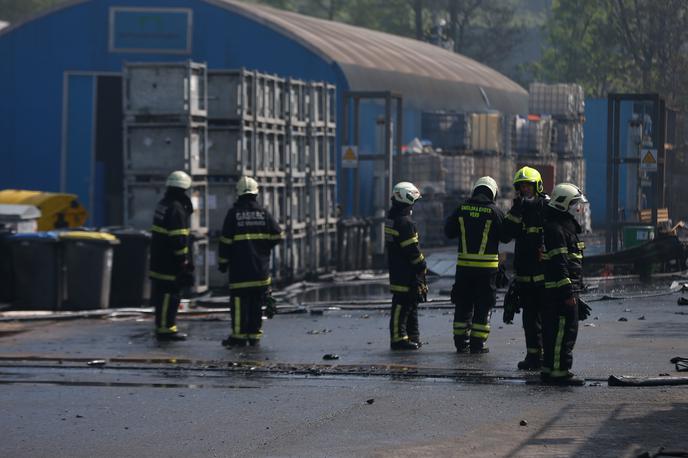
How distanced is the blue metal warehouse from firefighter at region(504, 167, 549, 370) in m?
21.2

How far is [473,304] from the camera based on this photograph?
14328 mm

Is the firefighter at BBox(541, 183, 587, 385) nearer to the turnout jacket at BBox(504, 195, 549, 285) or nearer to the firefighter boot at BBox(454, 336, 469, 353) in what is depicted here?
the turnout jacket at BBox(504, 195, 549, 285)

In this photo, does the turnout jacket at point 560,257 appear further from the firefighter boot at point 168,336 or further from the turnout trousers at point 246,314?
the firefighter boot at point 168,336

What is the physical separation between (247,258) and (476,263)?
2.59 meters

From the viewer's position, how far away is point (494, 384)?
12.0 meters

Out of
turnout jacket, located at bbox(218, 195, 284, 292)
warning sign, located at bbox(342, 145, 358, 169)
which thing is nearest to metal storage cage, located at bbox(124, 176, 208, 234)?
turnout jacket, located at bbox(218, 195, 284, 292)

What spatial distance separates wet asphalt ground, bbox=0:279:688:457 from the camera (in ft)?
30.7

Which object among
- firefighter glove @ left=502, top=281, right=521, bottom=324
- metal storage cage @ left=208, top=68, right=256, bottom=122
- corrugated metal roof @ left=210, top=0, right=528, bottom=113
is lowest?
firefighter glove @ left=502, top=281, right=521, bottom=324

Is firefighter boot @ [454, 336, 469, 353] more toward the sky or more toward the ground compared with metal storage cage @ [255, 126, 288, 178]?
more toward the ground

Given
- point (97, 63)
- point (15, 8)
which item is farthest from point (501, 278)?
point (15, 8)

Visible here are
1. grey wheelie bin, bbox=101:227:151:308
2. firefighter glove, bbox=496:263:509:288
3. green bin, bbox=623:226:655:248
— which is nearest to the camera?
firefighter glove, bbox=496:263:509:288

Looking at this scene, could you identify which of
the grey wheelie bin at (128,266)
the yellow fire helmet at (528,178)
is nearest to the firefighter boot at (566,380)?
the yellow fire helmet at (528,178)

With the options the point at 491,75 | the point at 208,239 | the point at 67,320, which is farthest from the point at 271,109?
the point at 491,75

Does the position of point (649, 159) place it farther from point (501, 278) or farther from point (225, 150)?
point (501, 278)
